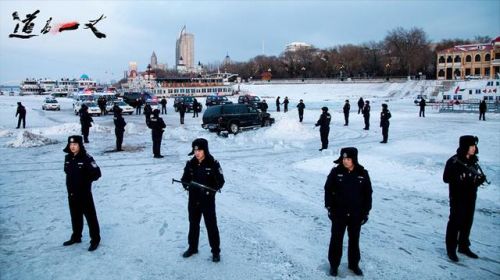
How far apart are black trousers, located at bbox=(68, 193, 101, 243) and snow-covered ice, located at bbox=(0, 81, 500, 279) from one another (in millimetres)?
297

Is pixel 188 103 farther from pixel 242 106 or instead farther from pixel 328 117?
pixel 328 117

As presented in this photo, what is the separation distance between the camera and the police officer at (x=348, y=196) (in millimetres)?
4734

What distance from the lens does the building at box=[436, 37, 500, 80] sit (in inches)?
3132

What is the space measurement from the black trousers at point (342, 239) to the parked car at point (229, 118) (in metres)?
15.3

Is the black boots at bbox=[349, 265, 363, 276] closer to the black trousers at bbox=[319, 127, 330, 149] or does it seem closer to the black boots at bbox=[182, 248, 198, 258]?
the black boots at bbox=[182, 248, 198, 258]

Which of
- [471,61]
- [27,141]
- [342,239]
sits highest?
[471,61]

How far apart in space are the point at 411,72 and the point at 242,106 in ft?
285

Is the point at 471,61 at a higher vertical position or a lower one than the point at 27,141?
higher

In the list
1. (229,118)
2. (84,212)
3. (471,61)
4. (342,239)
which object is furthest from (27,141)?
(471,61)

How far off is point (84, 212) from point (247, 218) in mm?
2961

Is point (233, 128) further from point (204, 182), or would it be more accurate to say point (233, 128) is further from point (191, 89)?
point (191, 89)

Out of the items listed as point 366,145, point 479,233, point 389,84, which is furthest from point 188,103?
point 389,84

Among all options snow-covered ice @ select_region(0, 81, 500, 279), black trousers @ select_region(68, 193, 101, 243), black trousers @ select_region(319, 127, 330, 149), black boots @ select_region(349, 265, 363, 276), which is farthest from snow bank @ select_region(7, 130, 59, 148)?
black boots @ select_region(349, 265, 363, 276)

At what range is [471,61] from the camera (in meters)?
84.2
